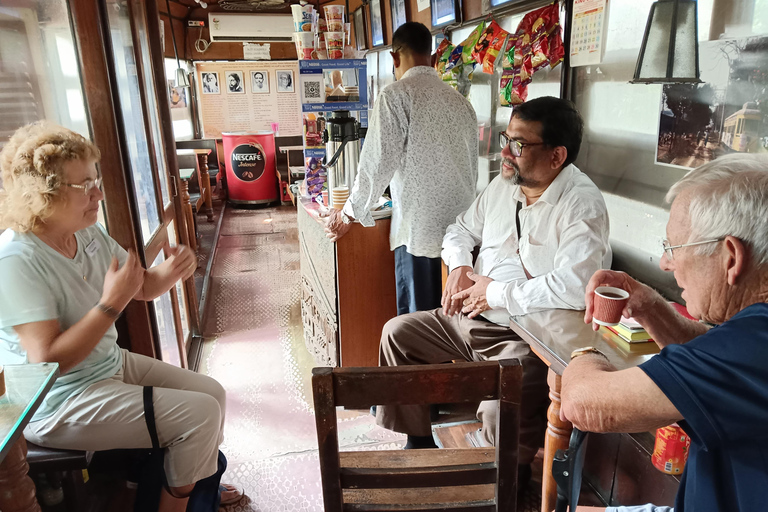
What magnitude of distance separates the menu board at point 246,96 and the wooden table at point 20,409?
7.01 meters

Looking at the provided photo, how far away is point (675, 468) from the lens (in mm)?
Answer: 1416

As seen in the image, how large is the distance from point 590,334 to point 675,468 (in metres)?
0.40

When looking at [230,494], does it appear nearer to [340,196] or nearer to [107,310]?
[107,310]

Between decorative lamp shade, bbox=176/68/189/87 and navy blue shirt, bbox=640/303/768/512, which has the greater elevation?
decorative lamp shade, bbox=176/68/189/87

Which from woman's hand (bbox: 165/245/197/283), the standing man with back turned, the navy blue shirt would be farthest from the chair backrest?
→ the navy blue shirt

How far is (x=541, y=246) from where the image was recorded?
1972 mm

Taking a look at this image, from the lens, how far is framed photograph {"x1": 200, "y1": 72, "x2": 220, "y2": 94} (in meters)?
7.81

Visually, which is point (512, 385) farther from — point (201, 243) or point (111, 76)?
point (201, 243)

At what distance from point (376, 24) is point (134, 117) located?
3667 mm

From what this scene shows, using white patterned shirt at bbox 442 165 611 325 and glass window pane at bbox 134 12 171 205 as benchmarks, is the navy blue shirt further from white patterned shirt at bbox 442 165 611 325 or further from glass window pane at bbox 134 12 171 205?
glass window pane at bbox 134 12 171 205

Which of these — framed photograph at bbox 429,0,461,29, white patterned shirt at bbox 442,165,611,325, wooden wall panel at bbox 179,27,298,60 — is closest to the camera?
white patterned shirt at bbox 442,165,611,325

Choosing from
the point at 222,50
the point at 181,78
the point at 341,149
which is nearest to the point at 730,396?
the point at 341,149

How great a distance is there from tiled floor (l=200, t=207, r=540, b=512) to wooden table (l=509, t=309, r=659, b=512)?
573mm

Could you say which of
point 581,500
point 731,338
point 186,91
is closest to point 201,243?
point 186,91
